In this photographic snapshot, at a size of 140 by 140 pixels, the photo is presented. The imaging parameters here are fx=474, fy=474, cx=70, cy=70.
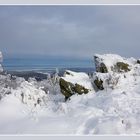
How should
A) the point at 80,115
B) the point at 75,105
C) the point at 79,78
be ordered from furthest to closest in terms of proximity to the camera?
the point at 79,78 < the point at 75,105 < the point at 80,115

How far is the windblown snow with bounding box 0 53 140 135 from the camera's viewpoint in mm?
3957

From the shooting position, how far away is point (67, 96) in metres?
4.29

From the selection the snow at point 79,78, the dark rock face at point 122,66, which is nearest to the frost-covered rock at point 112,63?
the dark rock face at point 122,66

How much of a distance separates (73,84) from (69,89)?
6 centimetres

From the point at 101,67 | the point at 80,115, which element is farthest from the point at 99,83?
the point at 80,115

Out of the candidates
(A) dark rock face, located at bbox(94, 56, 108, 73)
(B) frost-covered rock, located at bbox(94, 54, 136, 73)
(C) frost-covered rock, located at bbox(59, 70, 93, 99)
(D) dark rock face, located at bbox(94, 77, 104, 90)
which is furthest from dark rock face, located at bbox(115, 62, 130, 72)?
(C) frost-covered rock, located at bbox(59, 70, 93, 99)

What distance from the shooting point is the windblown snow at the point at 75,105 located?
3.96 metres

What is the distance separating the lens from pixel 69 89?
4.29 meters

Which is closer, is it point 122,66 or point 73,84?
point 73,84

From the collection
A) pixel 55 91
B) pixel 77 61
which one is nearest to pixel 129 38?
pixel 77 61

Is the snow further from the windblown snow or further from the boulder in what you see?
the boulder

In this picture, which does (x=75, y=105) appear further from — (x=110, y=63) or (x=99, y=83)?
(x=110, y=63)

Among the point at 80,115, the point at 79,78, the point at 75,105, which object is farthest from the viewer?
the point at 79,78

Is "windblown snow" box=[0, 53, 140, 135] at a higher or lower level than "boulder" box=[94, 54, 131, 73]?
lower
